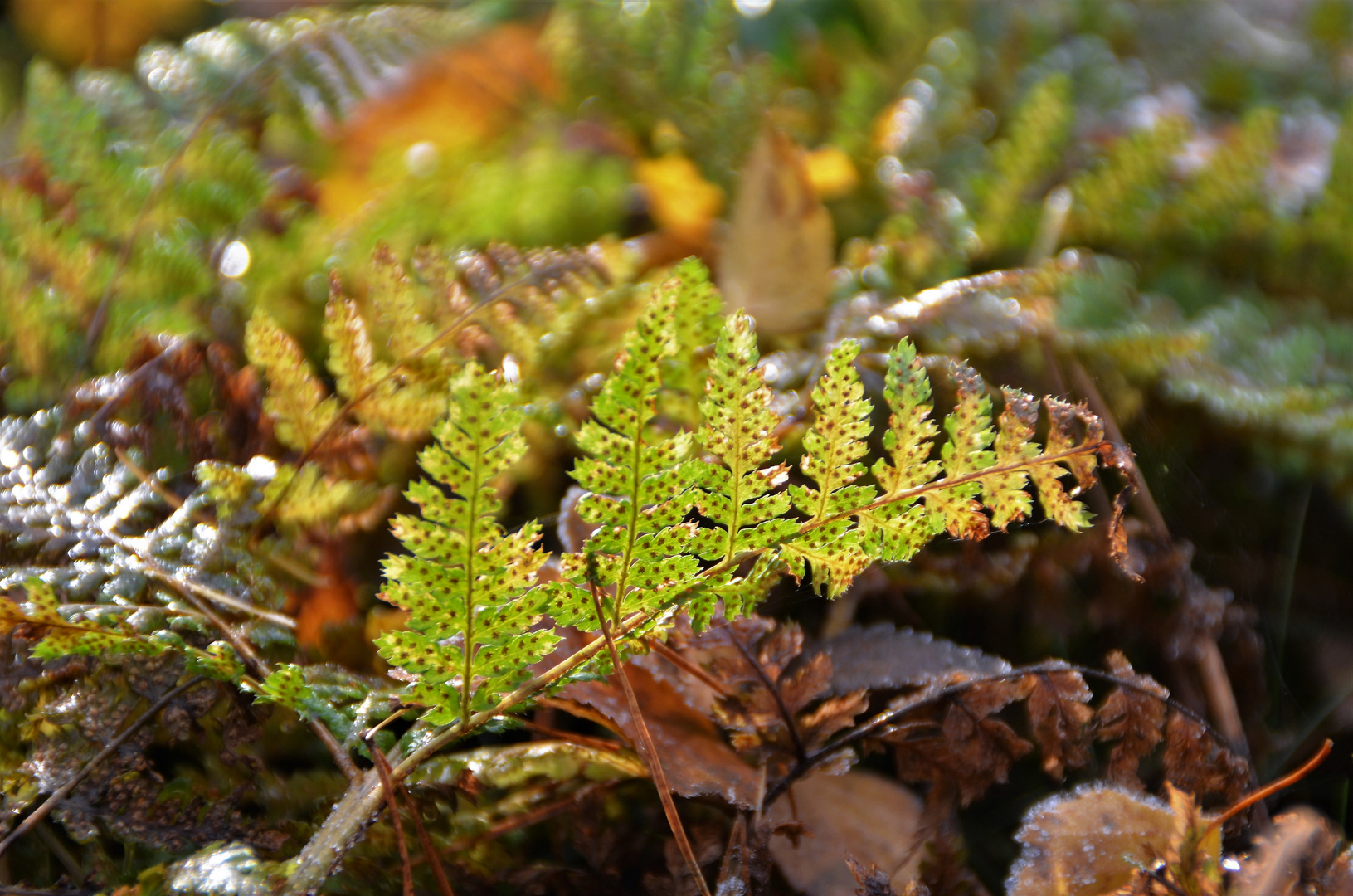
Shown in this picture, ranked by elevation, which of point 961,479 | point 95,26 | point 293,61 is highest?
point 95,26

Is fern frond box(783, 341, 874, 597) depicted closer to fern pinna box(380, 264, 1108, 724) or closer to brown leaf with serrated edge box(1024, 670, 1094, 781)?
fern pinna box(380, 264, 1108, 724)

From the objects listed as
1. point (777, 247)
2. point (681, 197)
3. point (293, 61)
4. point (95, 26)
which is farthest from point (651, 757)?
point (95, 26)

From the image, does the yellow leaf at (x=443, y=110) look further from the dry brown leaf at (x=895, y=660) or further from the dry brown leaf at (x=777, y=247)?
the dry brown leaf at (x=895, y=660)

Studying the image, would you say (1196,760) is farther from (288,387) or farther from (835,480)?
(288,387)

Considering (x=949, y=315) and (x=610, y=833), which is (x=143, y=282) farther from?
(x=949, y=315)

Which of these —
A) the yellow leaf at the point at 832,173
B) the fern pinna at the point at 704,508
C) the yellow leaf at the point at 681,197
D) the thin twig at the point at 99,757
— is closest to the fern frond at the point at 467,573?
the fern pinna at the point at 704,508

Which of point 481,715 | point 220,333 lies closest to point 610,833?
point 481,715

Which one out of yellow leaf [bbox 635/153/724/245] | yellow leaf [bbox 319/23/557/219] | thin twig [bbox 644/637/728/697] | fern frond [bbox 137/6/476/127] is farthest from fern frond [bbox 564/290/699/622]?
yellow leaf [bbox 319/23/557/219]
